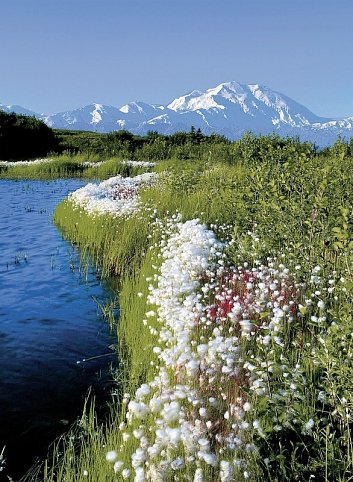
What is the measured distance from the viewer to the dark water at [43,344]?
711 cm

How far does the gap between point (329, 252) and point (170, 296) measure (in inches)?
133

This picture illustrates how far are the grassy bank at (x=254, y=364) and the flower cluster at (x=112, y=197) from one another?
3.22 meters

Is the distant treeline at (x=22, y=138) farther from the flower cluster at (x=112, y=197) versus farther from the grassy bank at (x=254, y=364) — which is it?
the grassy bank at (x=254, y=364)

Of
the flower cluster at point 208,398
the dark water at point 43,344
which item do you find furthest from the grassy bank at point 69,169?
the flower cluster at point 208,398

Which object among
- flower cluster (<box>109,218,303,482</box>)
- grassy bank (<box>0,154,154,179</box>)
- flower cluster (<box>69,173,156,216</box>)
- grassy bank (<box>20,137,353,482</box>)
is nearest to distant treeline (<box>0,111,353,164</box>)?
grassy bank (<box>0,154,154,179</box>)

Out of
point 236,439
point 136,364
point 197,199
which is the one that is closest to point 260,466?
point 236,439

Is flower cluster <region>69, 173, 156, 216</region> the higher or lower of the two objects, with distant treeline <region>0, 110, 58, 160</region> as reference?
lower

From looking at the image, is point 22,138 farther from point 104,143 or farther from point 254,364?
point 254,364

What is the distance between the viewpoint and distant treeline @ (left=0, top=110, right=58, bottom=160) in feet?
195

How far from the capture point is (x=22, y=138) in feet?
199

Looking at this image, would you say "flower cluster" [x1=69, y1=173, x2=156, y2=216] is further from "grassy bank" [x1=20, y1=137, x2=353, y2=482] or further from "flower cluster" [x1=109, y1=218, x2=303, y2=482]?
"flower cluster" [x1=109, y1=218, x2=303, y2=482]

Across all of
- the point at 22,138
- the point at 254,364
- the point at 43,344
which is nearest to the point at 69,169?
the point at 22,138

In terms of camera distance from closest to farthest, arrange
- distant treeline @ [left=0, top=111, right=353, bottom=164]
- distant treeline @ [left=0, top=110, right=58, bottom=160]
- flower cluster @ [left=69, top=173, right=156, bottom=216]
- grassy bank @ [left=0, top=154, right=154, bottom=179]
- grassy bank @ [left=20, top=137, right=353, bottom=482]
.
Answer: grassy bank @ [left=20, top=137, right=353, bottom=482] → flower cluster @ [left=69, top=173, right=156, bottom=216] → grassy bank @ [left=0, top=154, right=154, bottom=179] → distant treeline @ [left=0, top=111, right=353, bottom=164] → distant treeline @ [left=0, top=110, right=58, bottom=160]

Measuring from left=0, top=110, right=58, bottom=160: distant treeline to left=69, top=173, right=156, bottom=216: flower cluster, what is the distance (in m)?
36.1
